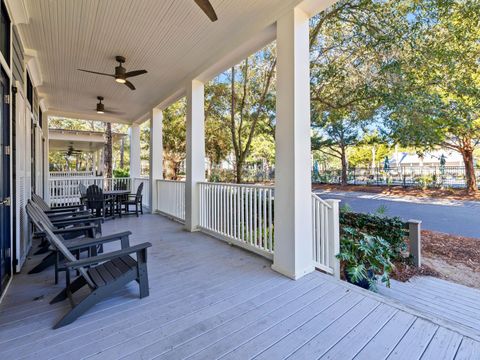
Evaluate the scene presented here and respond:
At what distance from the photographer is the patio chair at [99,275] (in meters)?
1.99

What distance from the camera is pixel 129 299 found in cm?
234

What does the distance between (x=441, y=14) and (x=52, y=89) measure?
766cm

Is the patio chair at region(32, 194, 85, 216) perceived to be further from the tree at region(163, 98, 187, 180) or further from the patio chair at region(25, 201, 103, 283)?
the tree at region(163, 98, 187, 180)

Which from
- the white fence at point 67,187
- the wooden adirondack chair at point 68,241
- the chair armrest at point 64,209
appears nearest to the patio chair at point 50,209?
the chair armrest at point 64,209

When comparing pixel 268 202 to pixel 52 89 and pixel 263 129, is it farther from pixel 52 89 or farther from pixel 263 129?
pixel 52 89

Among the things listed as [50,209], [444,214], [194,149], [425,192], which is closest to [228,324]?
[194,149]

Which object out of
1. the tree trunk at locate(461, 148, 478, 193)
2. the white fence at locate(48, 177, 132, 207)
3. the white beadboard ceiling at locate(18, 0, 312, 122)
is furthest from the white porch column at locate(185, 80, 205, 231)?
the tree trunk at locate(461, 148, 478, 193)

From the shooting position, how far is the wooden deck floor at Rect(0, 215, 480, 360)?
167cm

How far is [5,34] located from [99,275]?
275cm

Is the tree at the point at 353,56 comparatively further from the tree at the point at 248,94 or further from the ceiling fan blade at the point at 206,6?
the ceiling fan blade at the point at 206,6

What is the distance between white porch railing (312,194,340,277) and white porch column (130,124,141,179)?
734 cm

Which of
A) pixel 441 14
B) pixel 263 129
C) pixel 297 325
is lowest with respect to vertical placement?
pixel 297 325

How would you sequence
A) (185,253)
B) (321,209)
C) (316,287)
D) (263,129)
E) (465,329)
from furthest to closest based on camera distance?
(263,129), (185,253), (321,209), (316,287), (465,329)

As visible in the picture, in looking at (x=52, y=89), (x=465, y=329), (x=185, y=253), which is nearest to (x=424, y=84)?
(x=465, y=329)
